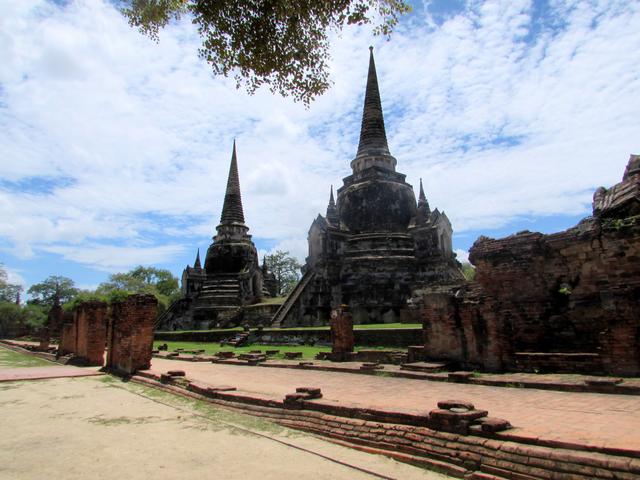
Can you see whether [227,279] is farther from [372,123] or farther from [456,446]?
[456,446]

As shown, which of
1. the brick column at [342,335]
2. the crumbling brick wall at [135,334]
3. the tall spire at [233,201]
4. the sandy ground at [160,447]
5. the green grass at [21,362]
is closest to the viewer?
the sandy ground at [160,447]

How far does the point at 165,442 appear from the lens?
5.30 meters

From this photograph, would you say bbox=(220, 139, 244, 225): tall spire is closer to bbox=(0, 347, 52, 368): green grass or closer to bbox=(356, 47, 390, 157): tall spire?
bbox=(356, 47, 390, 157): tall spire

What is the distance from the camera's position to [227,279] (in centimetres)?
3675

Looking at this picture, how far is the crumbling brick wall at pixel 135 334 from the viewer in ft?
41.1

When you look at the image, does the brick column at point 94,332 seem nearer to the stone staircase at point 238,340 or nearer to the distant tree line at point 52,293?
the stone staircase at point 238,340

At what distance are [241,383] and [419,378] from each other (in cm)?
385

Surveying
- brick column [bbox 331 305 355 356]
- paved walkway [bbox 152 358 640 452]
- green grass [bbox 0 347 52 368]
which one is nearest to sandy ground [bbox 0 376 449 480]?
paved walkway [bbox 152 358 640 452]

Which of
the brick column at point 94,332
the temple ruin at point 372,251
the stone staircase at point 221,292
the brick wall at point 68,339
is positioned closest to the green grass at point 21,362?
the brick wall at point 68,339

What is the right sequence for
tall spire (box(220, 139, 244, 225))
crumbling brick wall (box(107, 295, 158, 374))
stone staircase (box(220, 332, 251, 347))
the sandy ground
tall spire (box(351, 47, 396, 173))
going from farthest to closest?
tall spire (box(220, 139, 244, 225))
tall spire (box(351, 47, 396, 173))
stone staircase (box(220, 332, 251, 347))
crumbling brick wall (box(107, 295, 158, 374))
the sandy ground

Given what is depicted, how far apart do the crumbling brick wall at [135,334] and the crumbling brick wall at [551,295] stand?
7675 millimetres

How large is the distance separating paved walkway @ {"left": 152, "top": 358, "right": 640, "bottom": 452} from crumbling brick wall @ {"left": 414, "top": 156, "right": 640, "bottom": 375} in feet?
4.97

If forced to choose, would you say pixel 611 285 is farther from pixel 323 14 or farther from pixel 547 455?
pixel 323 14

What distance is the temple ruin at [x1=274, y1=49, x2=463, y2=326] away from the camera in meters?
24.7
